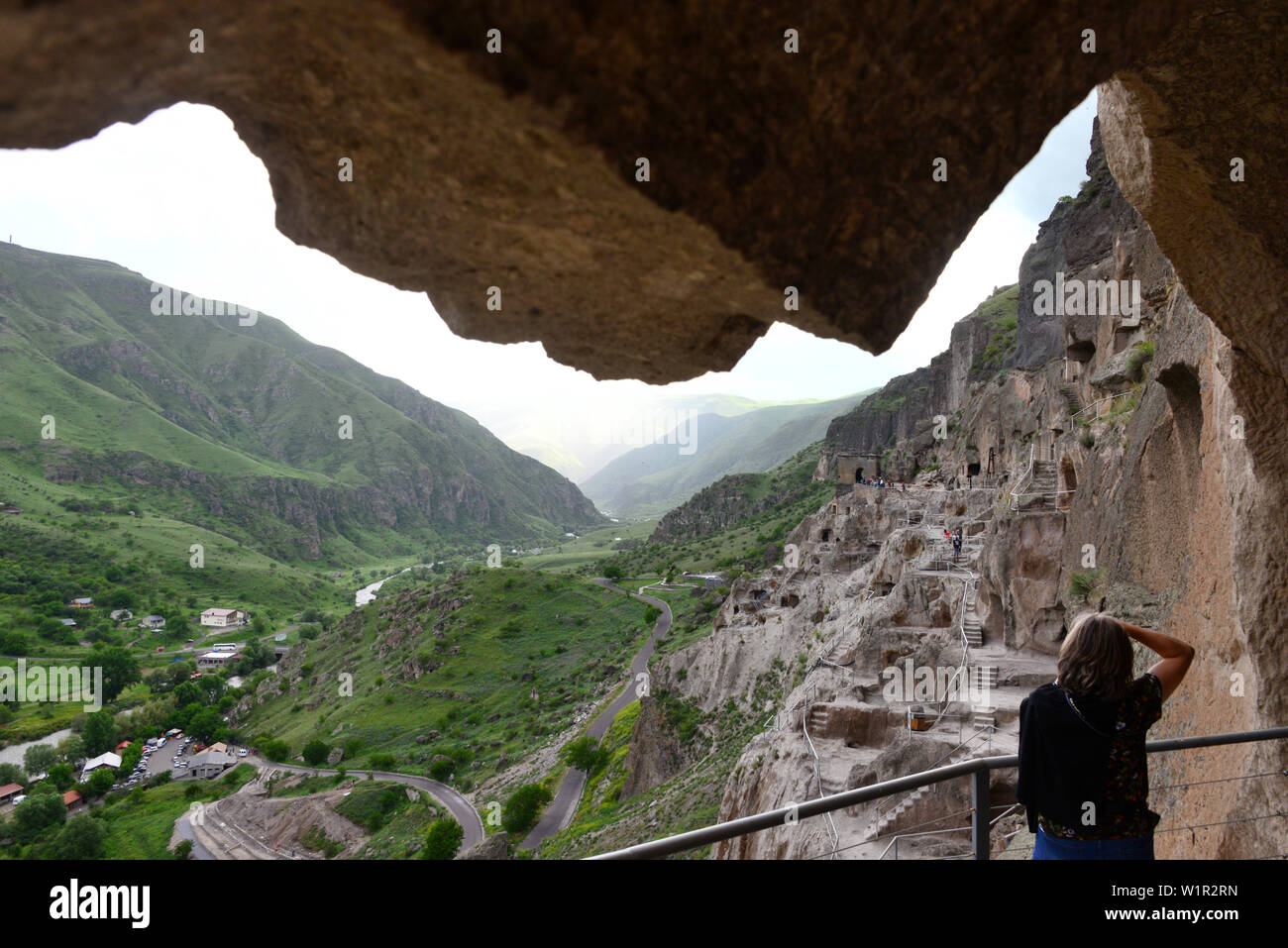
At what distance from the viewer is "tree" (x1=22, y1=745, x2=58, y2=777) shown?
62.1 meters

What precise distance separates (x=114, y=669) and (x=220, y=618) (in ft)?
83.4

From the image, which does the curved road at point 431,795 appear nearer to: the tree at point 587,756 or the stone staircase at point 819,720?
the tree at point 587,756

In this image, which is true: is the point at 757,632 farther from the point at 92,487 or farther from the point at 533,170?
the point at 92,487

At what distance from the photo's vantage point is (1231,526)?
21.9ft

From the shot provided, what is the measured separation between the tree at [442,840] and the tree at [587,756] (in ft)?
23.7

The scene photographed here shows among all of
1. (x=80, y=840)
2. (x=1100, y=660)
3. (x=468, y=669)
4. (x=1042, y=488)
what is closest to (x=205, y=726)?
(x=80, y=840)

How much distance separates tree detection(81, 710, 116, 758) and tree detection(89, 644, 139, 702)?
14352mm

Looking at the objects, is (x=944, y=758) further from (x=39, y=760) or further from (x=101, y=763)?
(x=39, y=760)

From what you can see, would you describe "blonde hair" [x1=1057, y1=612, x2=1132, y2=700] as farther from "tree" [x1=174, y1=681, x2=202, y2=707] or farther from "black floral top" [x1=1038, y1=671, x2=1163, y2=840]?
"tree" [x1=174, y1=681, x2=202, y2=707]

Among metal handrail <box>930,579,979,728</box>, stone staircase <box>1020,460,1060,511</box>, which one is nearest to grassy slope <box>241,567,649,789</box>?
metal handrail <box>930,579,979,728</box>

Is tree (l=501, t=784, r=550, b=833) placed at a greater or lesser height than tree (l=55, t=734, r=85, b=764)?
greater

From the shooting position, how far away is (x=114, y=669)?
83.4 m

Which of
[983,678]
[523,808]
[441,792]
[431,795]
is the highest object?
[983,678]

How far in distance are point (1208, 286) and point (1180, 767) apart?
16.8 feet
